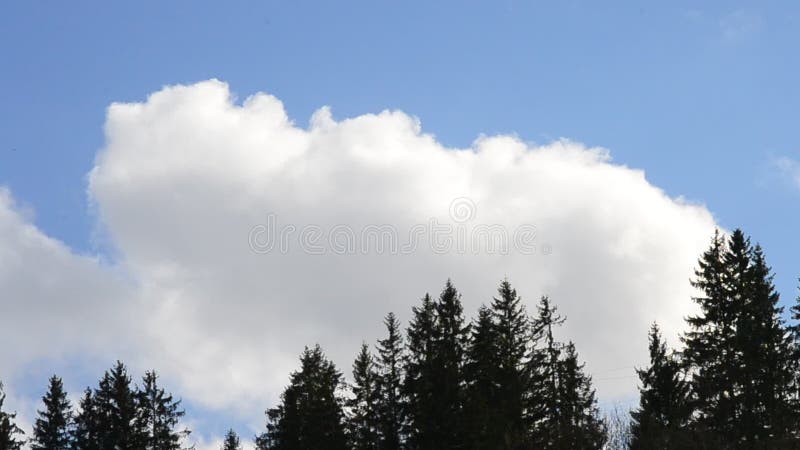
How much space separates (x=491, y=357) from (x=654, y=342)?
55.5ft

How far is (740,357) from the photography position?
50.7 m

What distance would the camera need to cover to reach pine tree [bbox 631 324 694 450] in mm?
55812

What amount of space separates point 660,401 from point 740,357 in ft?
35.9

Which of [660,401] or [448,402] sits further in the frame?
[660,401]

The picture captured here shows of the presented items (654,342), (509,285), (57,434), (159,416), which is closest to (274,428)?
(159,416)

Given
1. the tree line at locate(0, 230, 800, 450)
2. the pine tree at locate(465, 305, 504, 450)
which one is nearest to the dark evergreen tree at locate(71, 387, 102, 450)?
the tree line at locate(0, 230, 800, 450)

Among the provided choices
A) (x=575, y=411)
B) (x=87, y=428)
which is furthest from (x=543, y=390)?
(x=87, y=428)

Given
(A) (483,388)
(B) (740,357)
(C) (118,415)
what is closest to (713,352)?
(B) (740,357)

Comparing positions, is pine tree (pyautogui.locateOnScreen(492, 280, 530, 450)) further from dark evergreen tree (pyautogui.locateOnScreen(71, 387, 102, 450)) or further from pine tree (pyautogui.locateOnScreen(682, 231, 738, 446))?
dark evergreen tree (pyautogui.locateOnScreen(71, 387, 102, 450))

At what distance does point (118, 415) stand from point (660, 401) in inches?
1400

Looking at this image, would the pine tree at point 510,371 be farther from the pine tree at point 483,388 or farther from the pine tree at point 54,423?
the pine tree at point 54,423

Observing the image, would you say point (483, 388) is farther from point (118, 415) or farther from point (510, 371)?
point (118, 415)

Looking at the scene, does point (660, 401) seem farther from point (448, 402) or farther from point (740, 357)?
point (448, 402)

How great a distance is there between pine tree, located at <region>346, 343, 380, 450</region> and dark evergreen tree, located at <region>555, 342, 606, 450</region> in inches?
470
